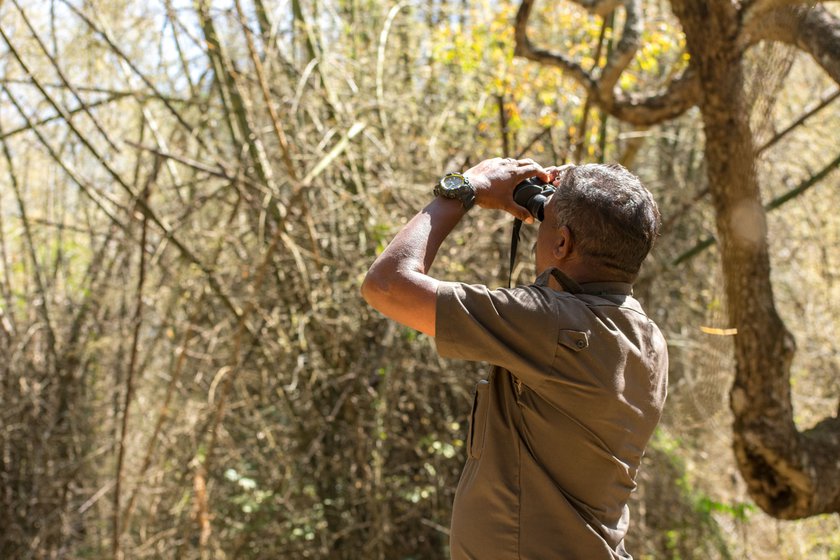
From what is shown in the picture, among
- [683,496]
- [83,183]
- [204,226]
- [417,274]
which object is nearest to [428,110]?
[204,226]

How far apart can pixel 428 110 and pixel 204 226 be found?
1560 mm

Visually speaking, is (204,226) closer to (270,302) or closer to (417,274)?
(270,302)

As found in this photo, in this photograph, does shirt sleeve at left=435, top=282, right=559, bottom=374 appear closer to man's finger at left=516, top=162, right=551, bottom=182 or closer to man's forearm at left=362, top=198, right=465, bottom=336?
man's forearm at left=362, top=198, right=465, bottom=336

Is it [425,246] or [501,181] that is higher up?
[501,181]

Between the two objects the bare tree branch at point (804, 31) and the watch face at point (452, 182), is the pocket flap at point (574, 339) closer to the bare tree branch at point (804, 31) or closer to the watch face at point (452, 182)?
the watch face at point (452, 182)

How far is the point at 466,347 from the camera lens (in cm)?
168

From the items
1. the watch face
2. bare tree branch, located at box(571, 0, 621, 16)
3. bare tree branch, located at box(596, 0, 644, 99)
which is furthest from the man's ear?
bare tree branch, located at box(571, 0, 621, 16)

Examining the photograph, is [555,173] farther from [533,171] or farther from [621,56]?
[621,56]

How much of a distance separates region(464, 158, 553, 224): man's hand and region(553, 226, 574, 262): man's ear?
0.12m

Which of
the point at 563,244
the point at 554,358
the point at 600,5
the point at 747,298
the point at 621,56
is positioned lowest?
the point at 554,358

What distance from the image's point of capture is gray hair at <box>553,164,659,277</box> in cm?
176

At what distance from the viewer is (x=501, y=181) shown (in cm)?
194

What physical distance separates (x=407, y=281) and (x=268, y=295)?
11.4ft

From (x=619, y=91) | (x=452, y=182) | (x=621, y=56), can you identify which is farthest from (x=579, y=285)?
(x=619, y=91)
